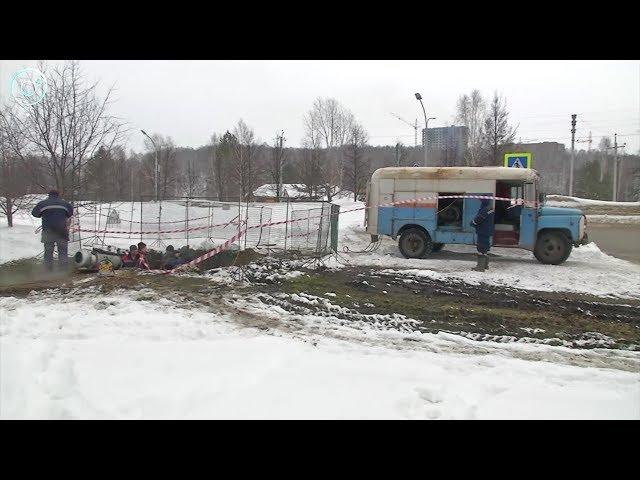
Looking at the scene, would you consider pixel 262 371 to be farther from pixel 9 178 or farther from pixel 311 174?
pixel 311 174

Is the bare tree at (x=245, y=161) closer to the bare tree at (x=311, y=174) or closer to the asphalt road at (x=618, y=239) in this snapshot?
the bare tree at (x=311, y=174)

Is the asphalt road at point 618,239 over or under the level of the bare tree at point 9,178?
under

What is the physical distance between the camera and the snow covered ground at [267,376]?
12.1 ft

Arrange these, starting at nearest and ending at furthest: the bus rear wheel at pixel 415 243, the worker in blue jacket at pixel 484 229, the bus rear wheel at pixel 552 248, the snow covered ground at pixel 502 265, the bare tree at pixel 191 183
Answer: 1. the snow covered ground at pixel 502 265
2. the worker in blue jacket at pixel 484 229
3. the bus rear wheel at pixel 552 248
4. the bus rear wheel at pixel 415 243
5. the bare tree at pixel 191 183

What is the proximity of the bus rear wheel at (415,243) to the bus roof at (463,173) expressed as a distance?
1708mm

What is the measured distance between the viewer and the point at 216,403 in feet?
12.4

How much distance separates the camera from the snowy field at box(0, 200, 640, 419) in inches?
147

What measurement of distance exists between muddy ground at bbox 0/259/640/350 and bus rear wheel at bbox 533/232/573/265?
12.8 ft

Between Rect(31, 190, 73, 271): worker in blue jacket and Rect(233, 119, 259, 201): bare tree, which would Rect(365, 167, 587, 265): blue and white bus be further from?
Rect(233, 119, 259, 201): bare tree

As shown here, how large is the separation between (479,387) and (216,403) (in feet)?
7.94

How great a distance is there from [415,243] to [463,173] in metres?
2.55

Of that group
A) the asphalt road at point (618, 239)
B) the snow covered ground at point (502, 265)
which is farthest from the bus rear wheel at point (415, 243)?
the asphalt road at point (618, 239)

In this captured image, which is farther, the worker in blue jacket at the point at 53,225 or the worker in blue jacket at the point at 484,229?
the worker in blue jacket at the point at 484,229
